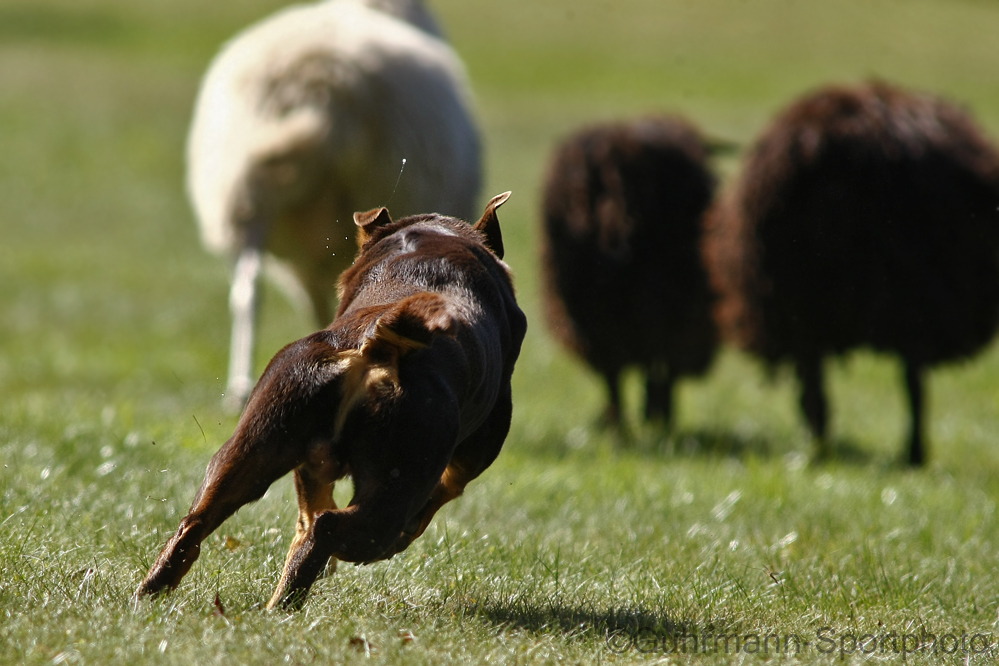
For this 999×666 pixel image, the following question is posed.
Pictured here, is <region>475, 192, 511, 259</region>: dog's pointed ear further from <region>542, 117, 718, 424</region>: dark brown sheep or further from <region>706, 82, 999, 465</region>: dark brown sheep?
<region>542, 117, 718, 424</region>: dark brown sheep

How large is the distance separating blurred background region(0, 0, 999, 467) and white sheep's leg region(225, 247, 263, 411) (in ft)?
0.77

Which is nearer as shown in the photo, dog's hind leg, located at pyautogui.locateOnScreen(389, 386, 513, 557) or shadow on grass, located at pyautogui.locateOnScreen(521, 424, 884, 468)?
dog's hind leg, located at pyautogui.locateOnScreen(389, 386, 513, 557)

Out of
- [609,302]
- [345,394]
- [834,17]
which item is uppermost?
[345,394]

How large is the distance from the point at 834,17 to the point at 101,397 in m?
25.1

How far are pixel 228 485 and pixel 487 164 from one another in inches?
378

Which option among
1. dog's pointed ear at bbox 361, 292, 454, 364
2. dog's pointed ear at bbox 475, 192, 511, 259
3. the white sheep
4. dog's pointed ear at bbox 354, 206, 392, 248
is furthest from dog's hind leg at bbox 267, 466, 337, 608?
the white sheep

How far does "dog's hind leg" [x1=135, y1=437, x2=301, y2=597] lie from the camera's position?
8.66 feet

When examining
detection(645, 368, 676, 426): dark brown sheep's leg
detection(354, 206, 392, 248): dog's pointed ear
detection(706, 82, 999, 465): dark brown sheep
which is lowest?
detection(645, 368, 676, 426): dark brown sheep's leg

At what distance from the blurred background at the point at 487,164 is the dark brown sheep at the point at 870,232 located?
1.73ft

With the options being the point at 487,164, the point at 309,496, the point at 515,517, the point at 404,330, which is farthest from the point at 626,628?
the point at 487,164

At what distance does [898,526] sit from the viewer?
5000 millimetres

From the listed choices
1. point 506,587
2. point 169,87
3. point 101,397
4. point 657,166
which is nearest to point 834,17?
point 169,87

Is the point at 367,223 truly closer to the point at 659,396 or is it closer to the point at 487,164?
the point at 659,396

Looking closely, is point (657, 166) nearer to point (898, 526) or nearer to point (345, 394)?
point (898, 526)
